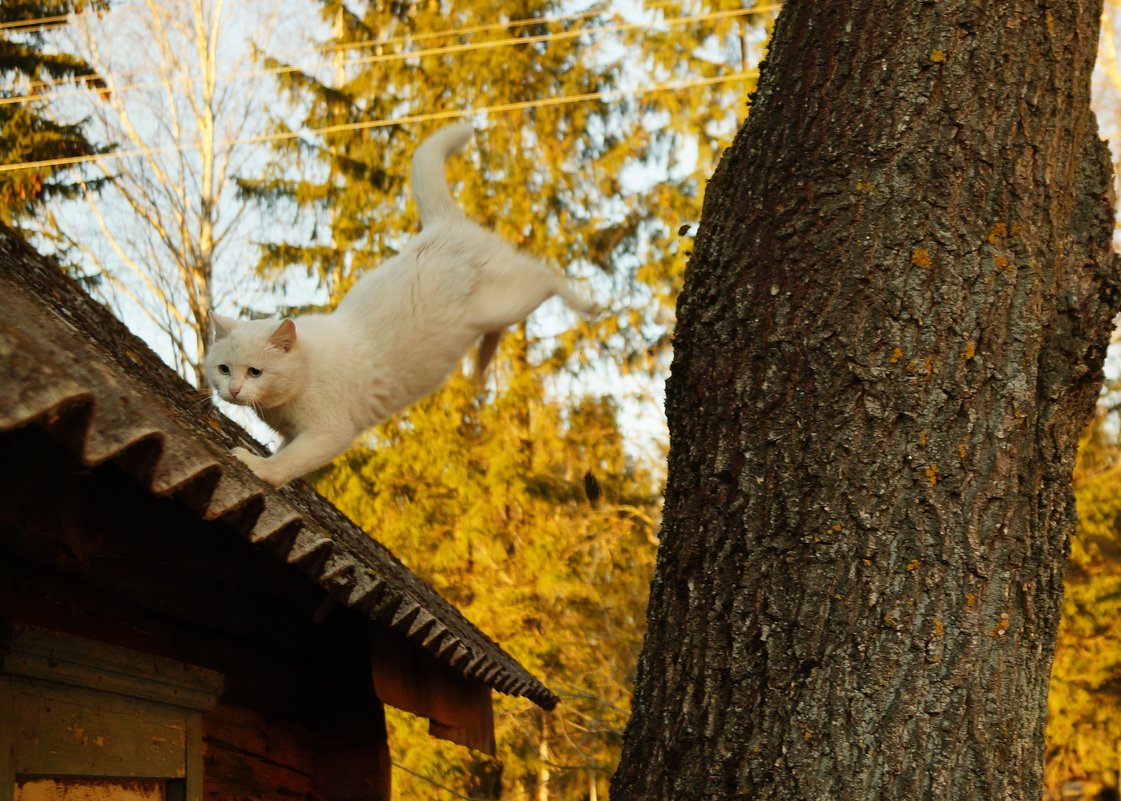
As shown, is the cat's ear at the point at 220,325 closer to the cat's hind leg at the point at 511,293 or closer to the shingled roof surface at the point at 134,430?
the shingled roof surface at the point at 134,430

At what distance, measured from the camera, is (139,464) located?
5.10ft

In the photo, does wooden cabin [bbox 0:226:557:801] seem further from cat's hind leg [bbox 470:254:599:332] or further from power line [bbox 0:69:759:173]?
power line [bbox 0:69:759:173]

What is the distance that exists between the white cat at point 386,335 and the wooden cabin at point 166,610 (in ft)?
0.72

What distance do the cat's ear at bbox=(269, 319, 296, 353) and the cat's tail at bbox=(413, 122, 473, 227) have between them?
2.78 ft

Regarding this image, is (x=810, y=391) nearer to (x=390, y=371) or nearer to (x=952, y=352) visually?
(x=952, y=352)

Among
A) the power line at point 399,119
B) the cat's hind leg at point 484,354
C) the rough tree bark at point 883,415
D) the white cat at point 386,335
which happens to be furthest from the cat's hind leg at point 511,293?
the power line at point 399,119

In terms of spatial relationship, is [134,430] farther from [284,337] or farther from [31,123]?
[31,123]

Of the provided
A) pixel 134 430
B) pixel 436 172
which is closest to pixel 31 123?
pixel 436 172

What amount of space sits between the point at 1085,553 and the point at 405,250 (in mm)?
10621

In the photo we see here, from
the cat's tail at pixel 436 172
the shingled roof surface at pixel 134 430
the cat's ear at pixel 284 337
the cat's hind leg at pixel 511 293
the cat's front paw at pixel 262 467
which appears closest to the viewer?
the shingled roof surface at pixel 134 430

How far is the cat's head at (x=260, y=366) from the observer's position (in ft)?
10.3

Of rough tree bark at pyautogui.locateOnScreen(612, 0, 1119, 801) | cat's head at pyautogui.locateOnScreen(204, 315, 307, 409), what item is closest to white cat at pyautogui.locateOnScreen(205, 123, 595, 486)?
cat's head at pyautogui.locateOnScreen(204, 315, 307, 409)

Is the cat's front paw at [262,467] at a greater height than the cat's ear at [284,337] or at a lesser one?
lesser

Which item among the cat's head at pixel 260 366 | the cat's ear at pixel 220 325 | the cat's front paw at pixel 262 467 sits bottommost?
the cat's front paw at pixel 262 467
